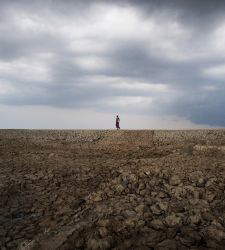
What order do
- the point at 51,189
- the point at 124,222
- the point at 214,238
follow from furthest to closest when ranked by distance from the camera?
the point at 51,189 < the point at 124,222 < the point at 214,238

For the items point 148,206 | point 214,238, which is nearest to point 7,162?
point 148,206

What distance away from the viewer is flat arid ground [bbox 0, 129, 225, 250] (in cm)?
988

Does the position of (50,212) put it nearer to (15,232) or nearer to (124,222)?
(15,232)

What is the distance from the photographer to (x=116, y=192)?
478 inches

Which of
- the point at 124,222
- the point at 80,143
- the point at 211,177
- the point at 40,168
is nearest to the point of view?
the point at 124,222

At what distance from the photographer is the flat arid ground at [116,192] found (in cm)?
988

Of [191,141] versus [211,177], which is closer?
[211,177]

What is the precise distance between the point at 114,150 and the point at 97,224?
244 inches

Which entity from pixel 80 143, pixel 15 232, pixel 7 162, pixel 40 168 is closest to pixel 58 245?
pixel 15 232

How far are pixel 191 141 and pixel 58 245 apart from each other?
27.8 ft

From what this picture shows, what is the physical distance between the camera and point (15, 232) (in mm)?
11039

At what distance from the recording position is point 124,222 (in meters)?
10.3

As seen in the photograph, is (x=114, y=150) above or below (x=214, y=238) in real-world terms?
above

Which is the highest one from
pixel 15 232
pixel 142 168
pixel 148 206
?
pixel 142 168
